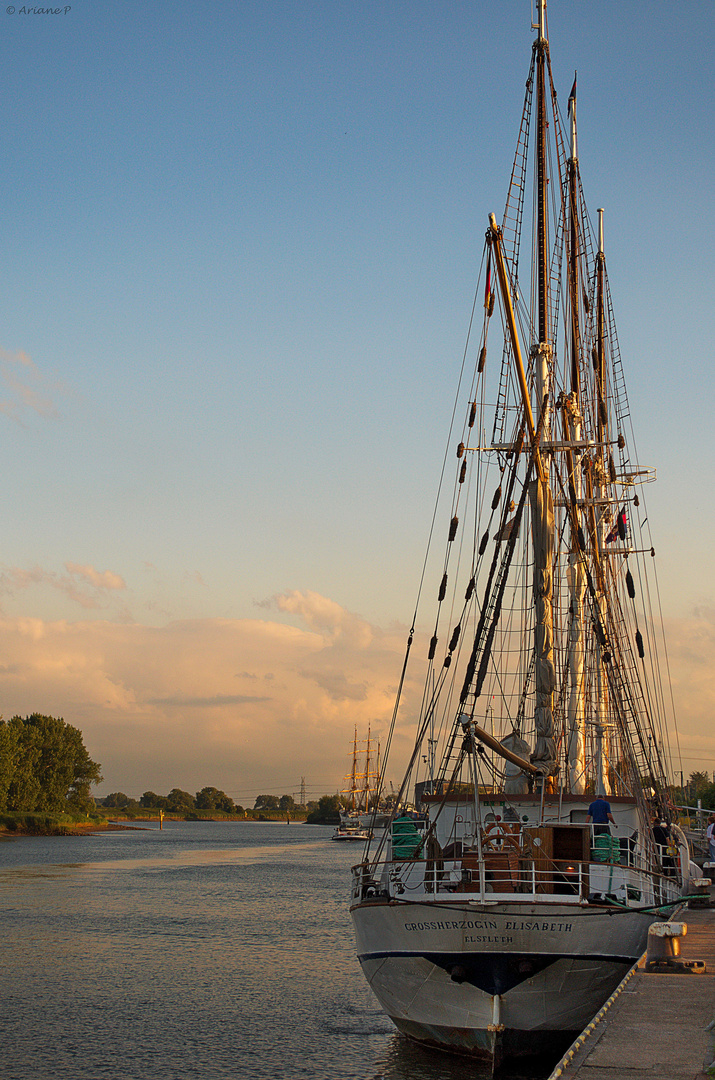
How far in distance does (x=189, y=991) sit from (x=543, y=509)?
18.0 metres

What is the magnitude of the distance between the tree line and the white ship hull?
422 feet

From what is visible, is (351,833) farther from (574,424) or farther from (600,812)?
(600,812)

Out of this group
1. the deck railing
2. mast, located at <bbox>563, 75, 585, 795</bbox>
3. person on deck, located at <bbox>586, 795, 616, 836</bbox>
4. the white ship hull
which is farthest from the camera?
mast, located at <bbox>563, 75, 585, 795</bbox>

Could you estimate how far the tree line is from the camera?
142 m

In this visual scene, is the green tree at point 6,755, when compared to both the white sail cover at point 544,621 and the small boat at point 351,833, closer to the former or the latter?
the small boat at point 351,833

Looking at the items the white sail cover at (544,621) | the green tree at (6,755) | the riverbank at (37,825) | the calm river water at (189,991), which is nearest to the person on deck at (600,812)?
the white sail cover at (544,621)

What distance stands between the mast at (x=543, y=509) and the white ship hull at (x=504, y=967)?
7052 mm

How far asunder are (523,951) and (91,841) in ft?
447

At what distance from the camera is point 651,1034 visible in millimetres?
12836

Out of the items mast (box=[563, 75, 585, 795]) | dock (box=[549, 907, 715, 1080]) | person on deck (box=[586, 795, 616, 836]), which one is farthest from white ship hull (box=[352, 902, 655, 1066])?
mast (box=[563, 75, 585, 795])

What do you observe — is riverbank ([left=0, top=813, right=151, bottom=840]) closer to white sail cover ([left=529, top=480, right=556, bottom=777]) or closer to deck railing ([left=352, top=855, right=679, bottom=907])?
white sail cover ([left=529, top=480, right=556, bottom=777])

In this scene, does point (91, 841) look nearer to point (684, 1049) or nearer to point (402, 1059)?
point (402, 1059)

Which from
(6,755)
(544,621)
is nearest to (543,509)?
(544,621)

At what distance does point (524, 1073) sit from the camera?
1934 cm
